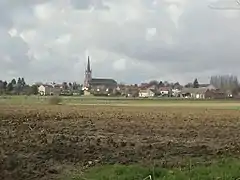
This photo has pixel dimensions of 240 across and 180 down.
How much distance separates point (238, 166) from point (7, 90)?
6455 inches

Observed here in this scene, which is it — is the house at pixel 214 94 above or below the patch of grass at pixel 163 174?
above

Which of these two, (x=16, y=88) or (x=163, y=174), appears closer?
(x=163, y=174)

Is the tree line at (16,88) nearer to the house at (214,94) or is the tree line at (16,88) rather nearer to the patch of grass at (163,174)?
the house at (214,94)

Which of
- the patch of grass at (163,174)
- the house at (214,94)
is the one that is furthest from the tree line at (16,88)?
the patch of grass at (163,174)

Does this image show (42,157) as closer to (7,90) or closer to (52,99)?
(52,99)

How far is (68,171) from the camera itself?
14.2m

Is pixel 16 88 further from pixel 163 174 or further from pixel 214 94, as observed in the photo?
pixel 163 174

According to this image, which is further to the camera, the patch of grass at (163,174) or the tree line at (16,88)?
the tree line at (16,88)

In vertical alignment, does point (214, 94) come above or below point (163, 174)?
above

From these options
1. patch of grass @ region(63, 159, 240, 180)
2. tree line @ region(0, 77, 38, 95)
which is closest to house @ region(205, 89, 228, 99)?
tree line @ region(0, 77, 38, 95)

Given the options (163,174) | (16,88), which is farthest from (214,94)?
(163,174)

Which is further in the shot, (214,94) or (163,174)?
(214,94)

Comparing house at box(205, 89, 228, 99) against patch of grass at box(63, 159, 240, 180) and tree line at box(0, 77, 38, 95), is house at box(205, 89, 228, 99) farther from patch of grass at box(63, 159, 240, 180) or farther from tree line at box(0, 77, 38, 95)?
patch of grass at box(63, 159, 240, 180)

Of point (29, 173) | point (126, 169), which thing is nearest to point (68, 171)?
point (29, 173)
